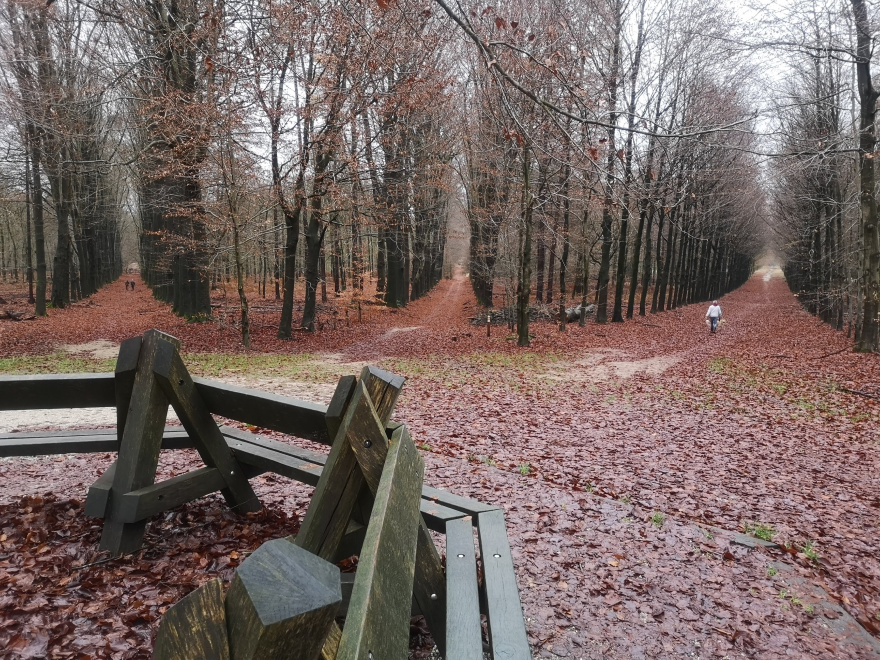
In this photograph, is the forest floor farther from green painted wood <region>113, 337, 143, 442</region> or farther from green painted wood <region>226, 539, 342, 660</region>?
green painted wood <region>226, 539, 342, 660</region>

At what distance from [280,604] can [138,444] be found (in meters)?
2.62

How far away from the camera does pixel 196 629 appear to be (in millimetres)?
1055

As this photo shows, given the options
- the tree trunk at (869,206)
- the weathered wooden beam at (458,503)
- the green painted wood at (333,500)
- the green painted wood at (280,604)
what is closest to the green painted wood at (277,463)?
the weathered wooden beam at (458,503)

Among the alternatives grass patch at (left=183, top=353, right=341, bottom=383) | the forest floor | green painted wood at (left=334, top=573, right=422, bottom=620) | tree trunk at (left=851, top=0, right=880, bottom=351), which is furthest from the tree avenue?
green painted wood at (left=334, top=573, right=422, bottom=620)

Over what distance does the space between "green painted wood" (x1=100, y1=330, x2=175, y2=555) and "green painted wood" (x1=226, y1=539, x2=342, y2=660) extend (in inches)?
94.2

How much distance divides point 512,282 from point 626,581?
20.3 m

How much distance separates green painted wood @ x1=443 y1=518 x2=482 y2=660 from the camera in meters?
1.99

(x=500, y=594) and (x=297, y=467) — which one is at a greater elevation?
(x=297, y=467)

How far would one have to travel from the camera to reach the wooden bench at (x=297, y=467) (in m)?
2.25

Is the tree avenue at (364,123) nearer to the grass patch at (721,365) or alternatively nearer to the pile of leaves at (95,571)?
the grass patch at (721,365)

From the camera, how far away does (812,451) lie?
7.75 meters

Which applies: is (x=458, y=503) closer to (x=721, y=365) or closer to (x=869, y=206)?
(x=721, y=365)

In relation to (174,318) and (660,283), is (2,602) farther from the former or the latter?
(660,283)

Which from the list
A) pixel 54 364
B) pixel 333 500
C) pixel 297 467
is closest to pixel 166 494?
pixel 297 467
